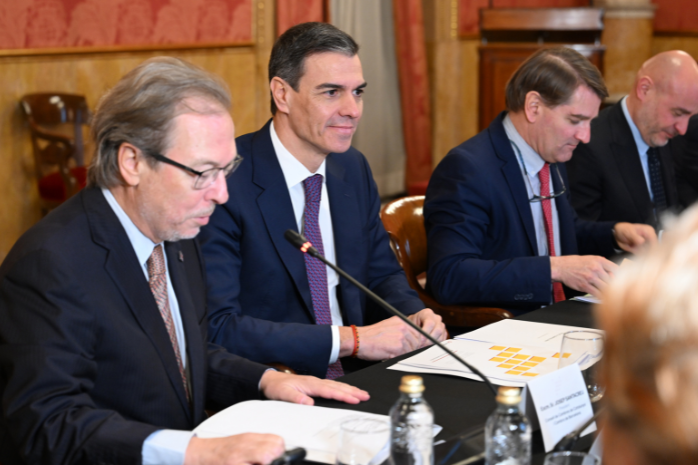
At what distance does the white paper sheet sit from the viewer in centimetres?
132

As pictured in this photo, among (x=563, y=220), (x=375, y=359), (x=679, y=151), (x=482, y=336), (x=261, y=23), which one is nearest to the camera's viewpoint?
(x=482, y=336)

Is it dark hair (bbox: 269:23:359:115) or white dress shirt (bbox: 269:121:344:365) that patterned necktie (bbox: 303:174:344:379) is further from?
dark hair (bbox: 269:23:359:115)

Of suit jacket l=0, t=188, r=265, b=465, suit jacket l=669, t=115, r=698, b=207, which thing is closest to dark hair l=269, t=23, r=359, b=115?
suit jacket l=0, t=188, r=265, b=465

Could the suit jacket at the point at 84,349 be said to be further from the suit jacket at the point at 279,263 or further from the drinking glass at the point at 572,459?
the drinking glass at the point at 572,459

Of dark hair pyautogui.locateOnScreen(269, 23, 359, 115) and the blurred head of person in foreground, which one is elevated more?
dark hair pyautogui.locateOnScreen(269, 23, 359, 115)

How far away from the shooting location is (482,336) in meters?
1.97

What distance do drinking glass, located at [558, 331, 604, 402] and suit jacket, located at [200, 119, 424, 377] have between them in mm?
727

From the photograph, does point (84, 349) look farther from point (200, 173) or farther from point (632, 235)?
point (632, 235)

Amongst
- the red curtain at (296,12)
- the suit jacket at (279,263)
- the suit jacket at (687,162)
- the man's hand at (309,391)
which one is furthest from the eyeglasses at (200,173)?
the red curtain at (296,12)

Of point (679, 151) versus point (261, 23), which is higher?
point (261, 23)

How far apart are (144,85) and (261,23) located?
440 centimetres

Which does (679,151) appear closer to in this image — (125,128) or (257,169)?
(257,169)


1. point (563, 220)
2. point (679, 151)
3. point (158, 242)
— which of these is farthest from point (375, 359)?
point (679, 151)

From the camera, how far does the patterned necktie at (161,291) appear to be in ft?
5.41
